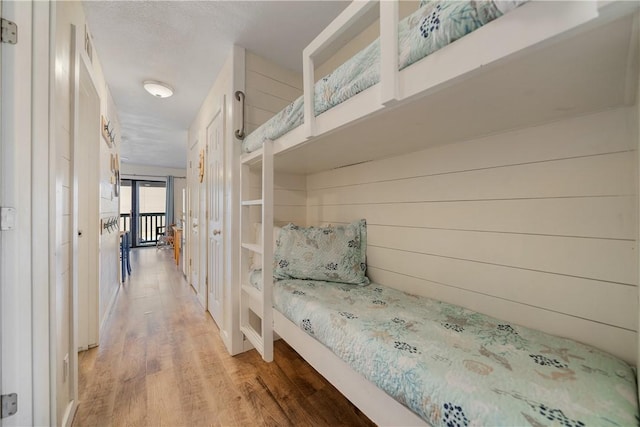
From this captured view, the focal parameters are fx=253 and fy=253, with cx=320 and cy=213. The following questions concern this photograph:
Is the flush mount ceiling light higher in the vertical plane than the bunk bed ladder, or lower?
higher

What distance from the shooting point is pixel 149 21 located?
5.52ft

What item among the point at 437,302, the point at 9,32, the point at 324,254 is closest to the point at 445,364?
the point at 437,302

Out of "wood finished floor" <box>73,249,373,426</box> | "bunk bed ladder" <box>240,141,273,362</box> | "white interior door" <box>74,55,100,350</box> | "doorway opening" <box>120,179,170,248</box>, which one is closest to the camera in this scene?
"wood finished floor" <box>73,249,373,426</box>

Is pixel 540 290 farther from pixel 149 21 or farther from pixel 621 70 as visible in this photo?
pixel 149 21

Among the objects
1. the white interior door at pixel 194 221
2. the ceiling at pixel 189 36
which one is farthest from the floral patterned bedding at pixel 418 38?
the white interior door at pixel 194 221

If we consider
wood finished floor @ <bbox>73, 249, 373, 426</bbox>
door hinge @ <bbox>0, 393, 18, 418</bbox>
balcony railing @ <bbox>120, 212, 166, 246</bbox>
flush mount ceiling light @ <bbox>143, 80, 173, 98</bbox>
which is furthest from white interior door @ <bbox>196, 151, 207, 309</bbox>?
balcony railing @ <bbox>120, 212, 166, 246</bbox>

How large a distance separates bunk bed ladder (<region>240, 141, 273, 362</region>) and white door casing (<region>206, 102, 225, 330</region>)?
15.9 inches

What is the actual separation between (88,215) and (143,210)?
6.60m

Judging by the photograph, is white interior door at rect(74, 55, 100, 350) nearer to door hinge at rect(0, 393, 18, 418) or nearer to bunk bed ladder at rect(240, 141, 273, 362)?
door hinge at rect(0, 393, 18, 418)

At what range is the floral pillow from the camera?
1.61 meters

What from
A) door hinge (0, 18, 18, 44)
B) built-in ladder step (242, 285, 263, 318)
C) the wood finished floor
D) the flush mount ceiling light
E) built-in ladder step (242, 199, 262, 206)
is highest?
the flush mount ceiling light

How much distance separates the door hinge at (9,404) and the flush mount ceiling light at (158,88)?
2434 millimetres

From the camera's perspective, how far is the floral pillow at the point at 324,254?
5.29ft

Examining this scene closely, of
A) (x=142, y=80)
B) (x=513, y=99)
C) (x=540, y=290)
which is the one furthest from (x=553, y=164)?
(x=142, y=80)
